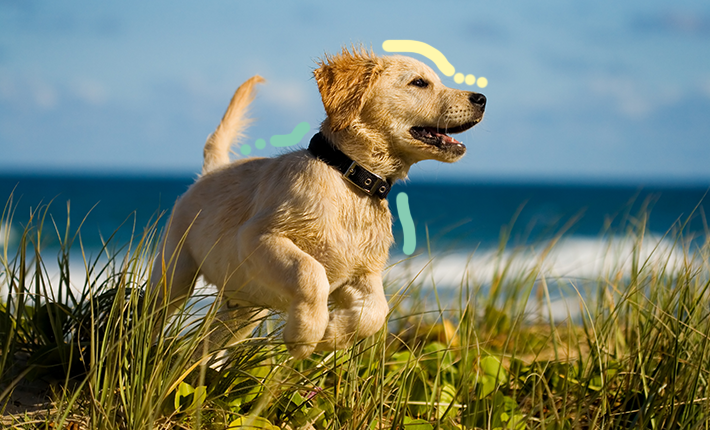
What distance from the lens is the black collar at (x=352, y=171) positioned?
8.19 ft

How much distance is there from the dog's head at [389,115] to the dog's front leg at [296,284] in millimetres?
535

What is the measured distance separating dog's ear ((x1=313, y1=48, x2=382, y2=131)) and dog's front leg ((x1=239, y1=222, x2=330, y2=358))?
587mm

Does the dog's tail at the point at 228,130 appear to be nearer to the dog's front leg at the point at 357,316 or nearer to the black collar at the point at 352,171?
the black collar at the point at 352,171

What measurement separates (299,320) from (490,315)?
128 inches

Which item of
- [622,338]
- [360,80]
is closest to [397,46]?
[360,80]

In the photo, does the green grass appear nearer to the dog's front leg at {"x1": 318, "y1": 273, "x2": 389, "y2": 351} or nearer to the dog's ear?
the dog's front leg at {"x1": 318, "y1": 273, "x2": 389, "y2": 351}

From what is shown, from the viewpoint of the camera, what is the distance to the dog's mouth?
8.34ft

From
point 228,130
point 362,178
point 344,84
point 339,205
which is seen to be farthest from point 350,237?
point 228,130

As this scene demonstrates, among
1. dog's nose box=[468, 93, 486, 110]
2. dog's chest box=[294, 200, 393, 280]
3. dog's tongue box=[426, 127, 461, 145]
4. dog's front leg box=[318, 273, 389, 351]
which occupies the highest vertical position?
dog's nose box=[468, 93, 486, 110]

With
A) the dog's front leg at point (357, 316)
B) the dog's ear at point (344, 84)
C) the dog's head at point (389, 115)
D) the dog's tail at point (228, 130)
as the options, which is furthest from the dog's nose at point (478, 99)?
the dog's tail at point (228, 130)

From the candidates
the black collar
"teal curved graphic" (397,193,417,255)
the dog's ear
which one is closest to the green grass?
"teal curved graphic" (397,193,417,255)

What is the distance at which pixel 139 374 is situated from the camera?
2.39 metres

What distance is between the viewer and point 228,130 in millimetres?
3576

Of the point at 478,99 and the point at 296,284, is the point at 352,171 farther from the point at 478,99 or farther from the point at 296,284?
the point at 478,99
